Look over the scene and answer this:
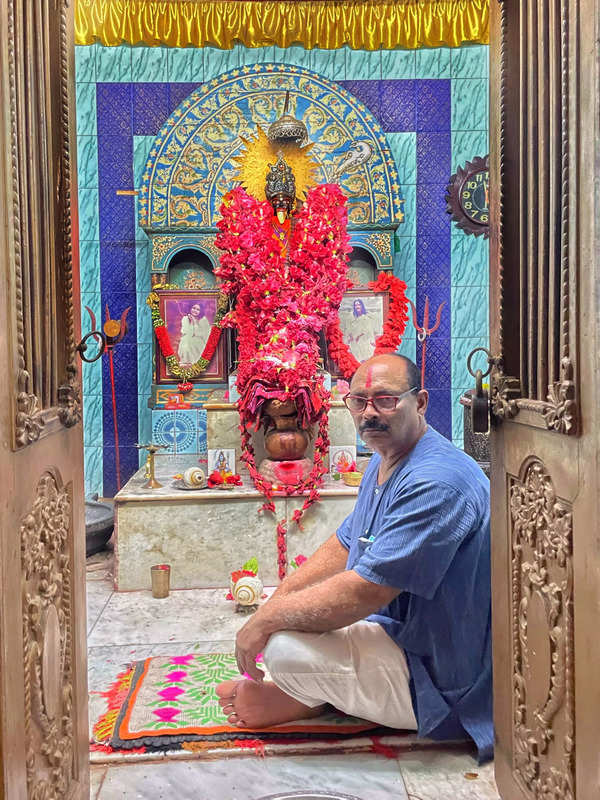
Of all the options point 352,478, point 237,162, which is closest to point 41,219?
point 352,478

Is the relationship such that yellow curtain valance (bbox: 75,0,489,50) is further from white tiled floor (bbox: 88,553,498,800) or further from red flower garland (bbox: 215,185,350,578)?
white tiled floor (bbox: 88,553,498,800)

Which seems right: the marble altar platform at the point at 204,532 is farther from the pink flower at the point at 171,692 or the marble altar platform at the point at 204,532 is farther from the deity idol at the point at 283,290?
the pink flower at the point at 171,692

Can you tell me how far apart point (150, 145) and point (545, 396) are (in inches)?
253

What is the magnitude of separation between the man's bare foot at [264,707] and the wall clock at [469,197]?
5.81 meters

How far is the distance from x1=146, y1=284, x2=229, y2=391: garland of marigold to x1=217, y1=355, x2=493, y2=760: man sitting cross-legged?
4.53 meters

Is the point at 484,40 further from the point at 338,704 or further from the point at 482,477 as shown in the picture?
the point at 338,704

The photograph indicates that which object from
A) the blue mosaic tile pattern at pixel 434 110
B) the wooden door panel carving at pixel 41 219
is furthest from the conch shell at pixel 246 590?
the blue mosaic tile pattern at pixel 434 110

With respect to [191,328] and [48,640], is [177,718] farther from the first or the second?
[191,328]

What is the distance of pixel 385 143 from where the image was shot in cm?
729

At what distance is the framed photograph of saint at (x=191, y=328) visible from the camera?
7160 millimetres

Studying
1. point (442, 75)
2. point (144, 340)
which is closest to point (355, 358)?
point (144, 340)

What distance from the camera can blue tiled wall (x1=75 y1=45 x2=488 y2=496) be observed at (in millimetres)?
7266

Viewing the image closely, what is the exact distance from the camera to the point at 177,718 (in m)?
2.83

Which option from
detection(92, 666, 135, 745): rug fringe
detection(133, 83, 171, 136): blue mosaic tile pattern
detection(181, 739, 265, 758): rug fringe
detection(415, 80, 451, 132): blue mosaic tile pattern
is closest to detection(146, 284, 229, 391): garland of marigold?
detection(133, 83, 171, 136): blue mosaic tile pattern
